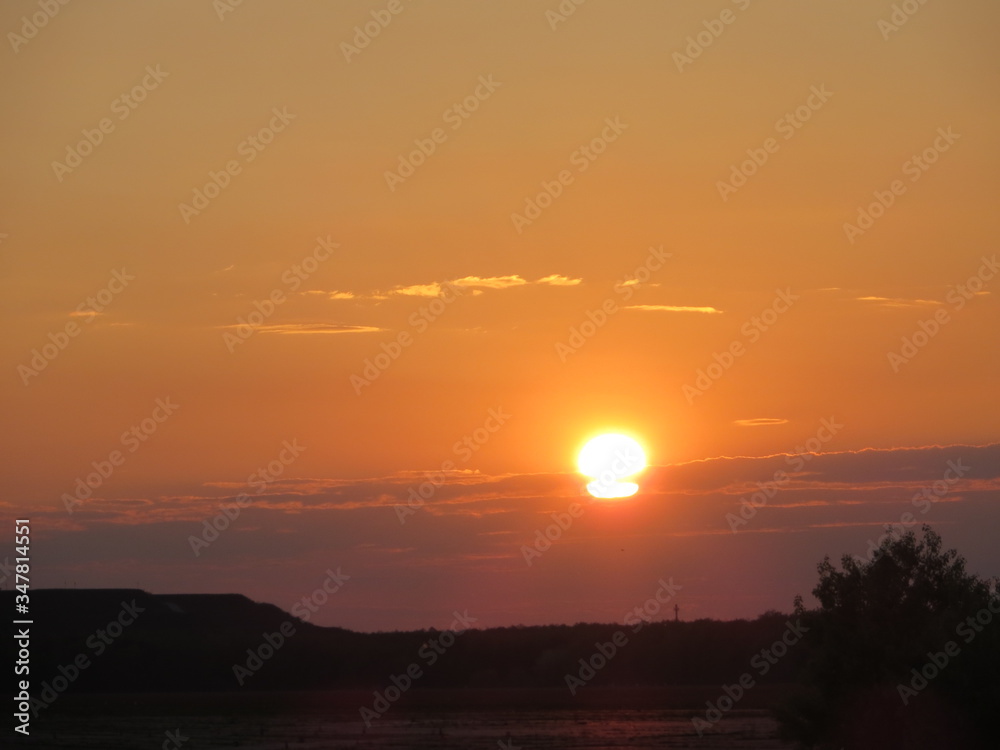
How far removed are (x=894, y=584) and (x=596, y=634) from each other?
122m

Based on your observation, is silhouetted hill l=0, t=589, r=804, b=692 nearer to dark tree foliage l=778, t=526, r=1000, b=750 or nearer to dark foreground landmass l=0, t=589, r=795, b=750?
dark foreground landmass l=0, t=589, r=795, b=750

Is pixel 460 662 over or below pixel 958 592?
over

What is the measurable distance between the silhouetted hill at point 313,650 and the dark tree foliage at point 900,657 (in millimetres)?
85785

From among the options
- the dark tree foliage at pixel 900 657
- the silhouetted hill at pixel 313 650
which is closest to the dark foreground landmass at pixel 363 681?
the silhouetted hill at pixel 313 650

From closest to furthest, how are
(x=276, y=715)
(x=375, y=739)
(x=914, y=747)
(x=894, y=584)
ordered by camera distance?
(x=914, y=747) → (x=894, y=584) → (x=375, y=739) → (x=276, y=715)

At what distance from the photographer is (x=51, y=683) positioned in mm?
119188

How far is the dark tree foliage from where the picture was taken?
37.6m

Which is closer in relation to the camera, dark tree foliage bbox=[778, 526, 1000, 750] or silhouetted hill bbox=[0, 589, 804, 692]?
dark tree foliage bbox=[778, 526, 1000, 750]

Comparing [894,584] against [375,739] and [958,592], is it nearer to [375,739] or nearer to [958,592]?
[958,592]

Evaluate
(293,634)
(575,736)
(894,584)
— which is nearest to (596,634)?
(293,634)

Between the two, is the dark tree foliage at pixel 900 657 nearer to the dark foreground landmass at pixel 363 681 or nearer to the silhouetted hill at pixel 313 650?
the dark foreground landmass at pixel 363 681

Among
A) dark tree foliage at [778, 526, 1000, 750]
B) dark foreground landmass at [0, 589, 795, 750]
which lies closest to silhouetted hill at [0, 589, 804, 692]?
dark foreground landmass at [0, 589, 795, 750]

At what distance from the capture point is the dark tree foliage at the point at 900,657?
37.6 m

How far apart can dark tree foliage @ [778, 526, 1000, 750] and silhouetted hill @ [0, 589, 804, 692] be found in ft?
281
